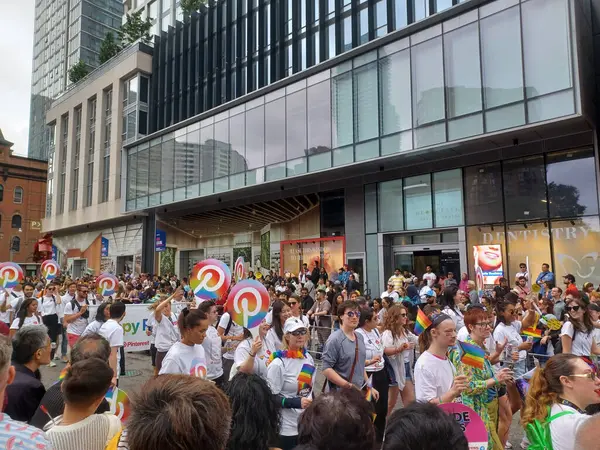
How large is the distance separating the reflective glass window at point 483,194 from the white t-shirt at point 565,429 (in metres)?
16.6

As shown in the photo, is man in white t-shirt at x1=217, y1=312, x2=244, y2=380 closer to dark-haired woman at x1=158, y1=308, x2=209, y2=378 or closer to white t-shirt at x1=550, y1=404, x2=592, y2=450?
dark-haired woman at x1=158, y1=308, x2=209, y2=378

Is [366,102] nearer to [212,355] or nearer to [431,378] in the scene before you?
[212,355]

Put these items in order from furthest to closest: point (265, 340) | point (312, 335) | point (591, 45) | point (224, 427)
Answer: point (591, 45) → point (312, 335) → point (265, 340) → point (224, 427)

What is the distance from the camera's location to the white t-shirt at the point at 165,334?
6.97 m

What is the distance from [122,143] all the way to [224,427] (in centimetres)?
3940

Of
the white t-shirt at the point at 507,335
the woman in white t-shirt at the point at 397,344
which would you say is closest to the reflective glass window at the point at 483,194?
the white t-shirt at the point at 507,335

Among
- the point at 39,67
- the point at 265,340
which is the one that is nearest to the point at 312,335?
the point at 265,340

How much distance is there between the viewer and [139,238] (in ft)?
116

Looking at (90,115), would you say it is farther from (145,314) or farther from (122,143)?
(145,314)

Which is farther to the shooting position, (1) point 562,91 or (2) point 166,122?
(2) point 166,122

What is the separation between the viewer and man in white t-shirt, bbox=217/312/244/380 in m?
6.92

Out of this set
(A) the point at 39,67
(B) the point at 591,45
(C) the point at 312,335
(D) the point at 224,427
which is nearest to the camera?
(D) the point at 224,427

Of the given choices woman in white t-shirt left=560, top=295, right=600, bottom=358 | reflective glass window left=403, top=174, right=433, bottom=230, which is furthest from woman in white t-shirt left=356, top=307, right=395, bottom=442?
reflective glass window left=403, top=174, right=433, bottom=230

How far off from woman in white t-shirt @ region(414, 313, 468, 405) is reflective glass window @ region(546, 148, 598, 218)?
15.0 meters
